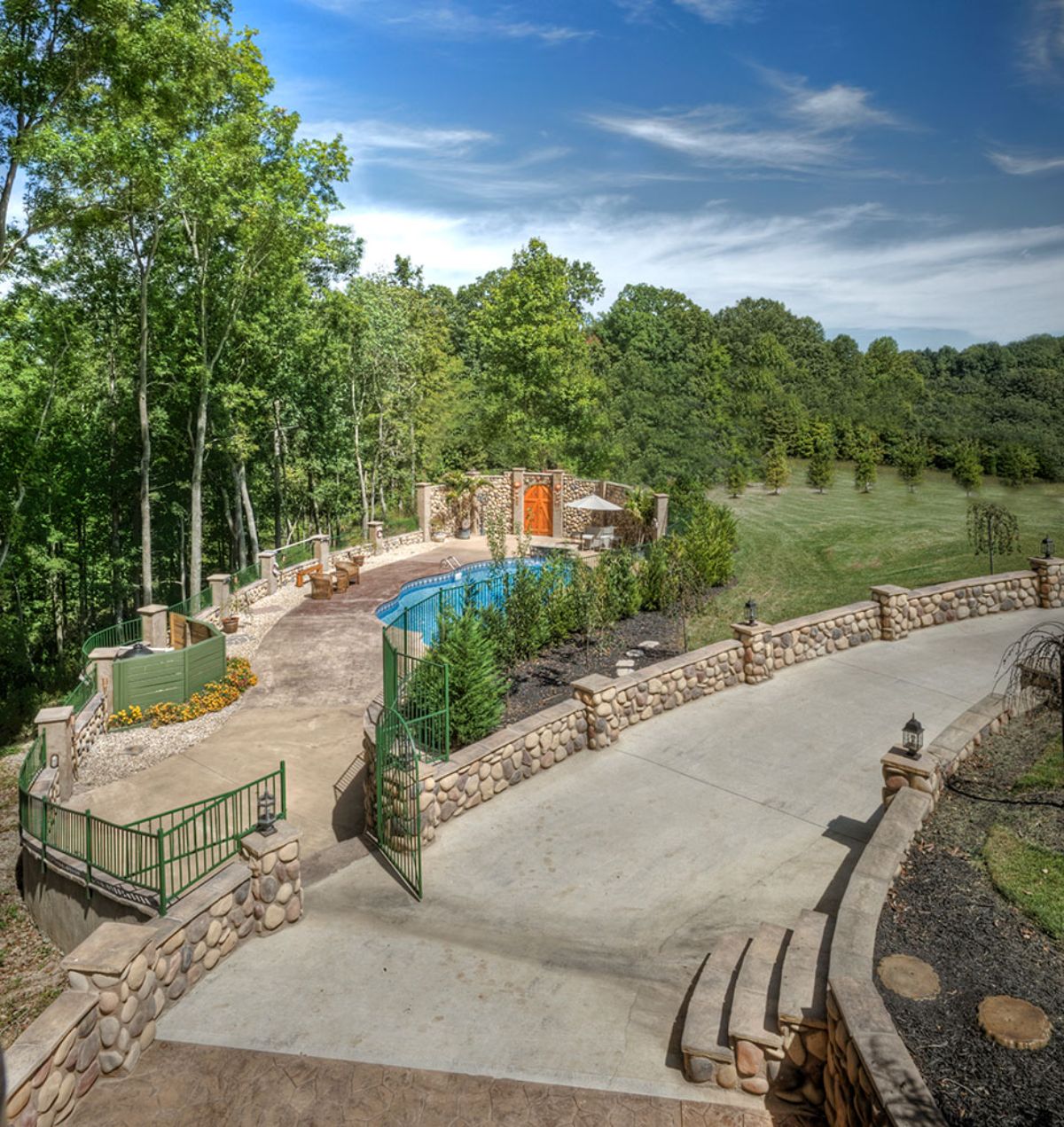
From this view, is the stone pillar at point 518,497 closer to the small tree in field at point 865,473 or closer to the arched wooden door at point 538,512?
the arched wooden door at point 538,512

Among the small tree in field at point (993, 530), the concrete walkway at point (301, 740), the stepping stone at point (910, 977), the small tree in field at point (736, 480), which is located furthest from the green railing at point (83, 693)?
Result: the small tree in field at point (736, 480)

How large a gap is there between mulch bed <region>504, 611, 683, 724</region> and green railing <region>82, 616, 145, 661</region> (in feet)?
29.6

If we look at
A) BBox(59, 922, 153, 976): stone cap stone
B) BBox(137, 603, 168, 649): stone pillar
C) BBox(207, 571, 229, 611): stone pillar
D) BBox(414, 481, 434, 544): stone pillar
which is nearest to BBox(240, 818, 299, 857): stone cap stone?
BBox(59, 922, 153, 976): stone cap stone

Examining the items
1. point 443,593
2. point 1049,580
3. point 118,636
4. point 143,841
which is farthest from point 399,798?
point 1049,580

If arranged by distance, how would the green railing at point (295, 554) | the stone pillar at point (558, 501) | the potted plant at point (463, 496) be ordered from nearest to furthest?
the green railing at point (295, 554) → the stone pillar at point (558, 501) → the potted plant at point (463, 496)

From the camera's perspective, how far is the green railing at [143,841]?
892cm

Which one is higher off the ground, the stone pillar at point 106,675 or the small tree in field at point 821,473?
the small tree in field at point 821,473

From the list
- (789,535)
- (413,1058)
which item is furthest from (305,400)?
(413,1058)

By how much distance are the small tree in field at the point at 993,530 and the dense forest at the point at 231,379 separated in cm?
817

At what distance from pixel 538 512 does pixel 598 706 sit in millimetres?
20092

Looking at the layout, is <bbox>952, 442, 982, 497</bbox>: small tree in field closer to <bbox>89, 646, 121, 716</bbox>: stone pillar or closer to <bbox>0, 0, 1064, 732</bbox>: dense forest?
<bbox>0, 0, 1064, 732</bbox>: dense forest

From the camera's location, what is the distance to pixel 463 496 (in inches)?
1202

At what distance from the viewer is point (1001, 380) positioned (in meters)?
43.0

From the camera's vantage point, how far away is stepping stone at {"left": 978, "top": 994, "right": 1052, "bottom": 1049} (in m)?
4.93
